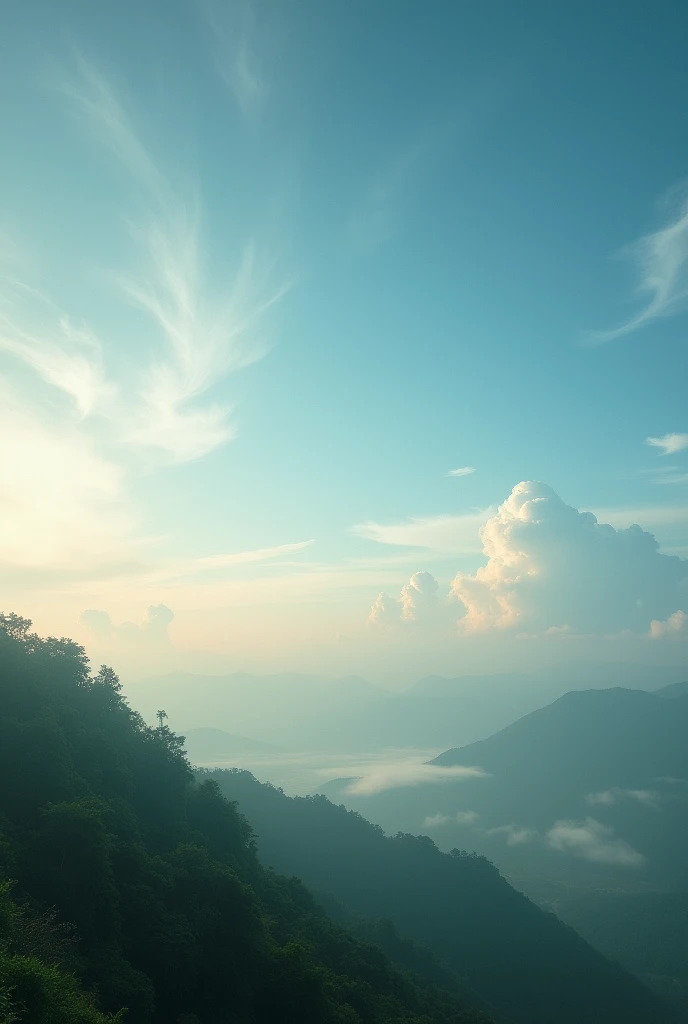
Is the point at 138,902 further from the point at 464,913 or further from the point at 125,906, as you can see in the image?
the point at 464,913

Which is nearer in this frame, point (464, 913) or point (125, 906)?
point (125, 906)

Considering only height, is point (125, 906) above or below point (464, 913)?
above

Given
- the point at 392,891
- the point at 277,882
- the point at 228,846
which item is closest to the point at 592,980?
the point at 392,891

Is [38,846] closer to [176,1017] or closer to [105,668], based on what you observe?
[176,1017]

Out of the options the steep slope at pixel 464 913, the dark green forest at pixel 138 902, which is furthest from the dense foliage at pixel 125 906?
the steep slope at pixel 464 913

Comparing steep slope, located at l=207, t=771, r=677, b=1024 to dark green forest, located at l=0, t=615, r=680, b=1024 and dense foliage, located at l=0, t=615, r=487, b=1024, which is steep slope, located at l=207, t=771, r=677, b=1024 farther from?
dense foliage, located at l=0, t=615, r=487, b=1024

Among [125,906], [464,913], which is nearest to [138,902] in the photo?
[125,906]
